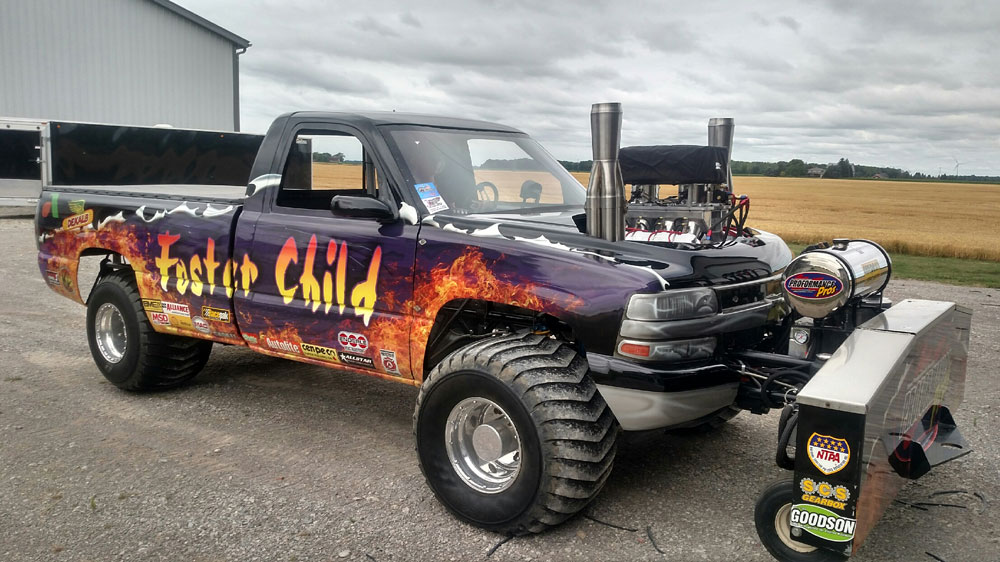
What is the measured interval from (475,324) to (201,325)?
6.83 feet

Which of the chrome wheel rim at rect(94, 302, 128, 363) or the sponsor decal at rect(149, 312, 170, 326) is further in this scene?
the chrome wheel rim at rect(94, 302, 128, 363)

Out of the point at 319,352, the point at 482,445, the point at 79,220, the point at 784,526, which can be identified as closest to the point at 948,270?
the point at 784,526

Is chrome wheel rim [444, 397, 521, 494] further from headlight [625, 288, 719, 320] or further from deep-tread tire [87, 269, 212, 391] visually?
deep-tread tire [87, 269, 212, 391]

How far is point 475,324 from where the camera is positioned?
4629 millimetres

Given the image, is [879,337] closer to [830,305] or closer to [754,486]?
[830,305]

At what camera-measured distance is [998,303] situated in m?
11.4

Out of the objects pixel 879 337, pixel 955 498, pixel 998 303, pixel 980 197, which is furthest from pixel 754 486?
pixel 980 197

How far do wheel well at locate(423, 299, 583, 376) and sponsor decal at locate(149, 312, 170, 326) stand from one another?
228cm

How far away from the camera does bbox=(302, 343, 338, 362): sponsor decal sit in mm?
4852

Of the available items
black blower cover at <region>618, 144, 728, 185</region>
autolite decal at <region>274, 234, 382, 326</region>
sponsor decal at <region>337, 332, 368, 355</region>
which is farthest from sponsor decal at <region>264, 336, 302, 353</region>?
black blower cover at <region>618, 144, 728, 185</region>

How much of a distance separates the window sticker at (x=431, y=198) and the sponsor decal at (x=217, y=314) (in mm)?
1635

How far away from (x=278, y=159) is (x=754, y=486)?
3422 millimetres

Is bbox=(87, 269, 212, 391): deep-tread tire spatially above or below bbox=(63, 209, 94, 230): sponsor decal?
below

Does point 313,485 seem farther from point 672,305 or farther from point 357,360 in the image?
point 672,305
